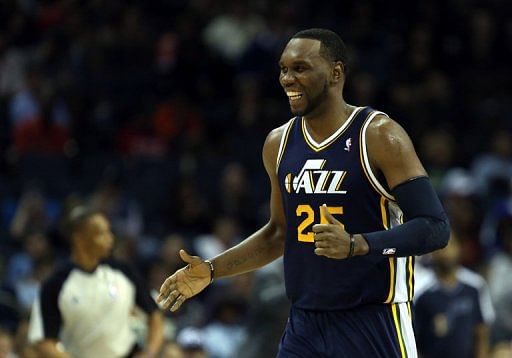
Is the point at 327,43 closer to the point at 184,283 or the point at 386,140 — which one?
the point at 386,140

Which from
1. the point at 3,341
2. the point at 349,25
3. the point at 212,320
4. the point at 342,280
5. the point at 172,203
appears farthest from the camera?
the point at 349,25

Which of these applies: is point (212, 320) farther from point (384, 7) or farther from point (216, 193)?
point (384, 7)

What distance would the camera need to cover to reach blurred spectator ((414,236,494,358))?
1020cm

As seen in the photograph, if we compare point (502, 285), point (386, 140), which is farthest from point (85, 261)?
point (502, 285)

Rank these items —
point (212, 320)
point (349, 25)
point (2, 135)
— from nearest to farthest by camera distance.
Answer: point (212, 320) → point (2, 135) → point (349, 25)

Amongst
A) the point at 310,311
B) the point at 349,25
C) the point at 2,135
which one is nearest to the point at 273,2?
the point at 349,25

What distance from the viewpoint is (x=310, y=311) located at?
547 centimetres

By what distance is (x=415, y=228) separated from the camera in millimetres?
5027

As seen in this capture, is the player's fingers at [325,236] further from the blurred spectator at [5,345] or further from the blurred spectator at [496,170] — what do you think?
the blurred spectator at [496,170]

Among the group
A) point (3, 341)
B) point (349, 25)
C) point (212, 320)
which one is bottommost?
point (212, 320)

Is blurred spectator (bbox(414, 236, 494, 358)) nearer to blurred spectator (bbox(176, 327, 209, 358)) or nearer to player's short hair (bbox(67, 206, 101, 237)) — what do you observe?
blurred spectator (bbox(176, 327, 209, 358))

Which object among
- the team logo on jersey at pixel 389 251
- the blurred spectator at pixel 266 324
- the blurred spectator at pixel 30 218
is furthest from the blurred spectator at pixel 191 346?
the team logo on jersey at pixel 389 251

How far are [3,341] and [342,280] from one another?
550 cm

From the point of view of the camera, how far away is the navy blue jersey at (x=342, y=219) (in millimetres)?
5340
